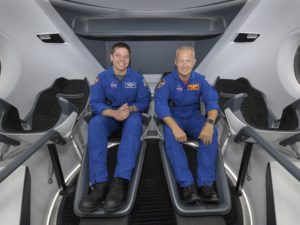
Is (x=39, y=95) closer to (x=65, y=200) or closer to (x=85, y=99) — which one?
(x=85, y=99)

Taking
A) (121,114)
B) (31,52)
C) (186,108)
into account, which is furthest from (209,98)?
(31,52)

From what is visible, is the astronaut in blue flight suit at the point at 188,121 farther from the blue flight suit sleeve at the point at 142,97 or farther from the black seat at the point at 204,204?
the blue flight suit sleeve at the point at 142,97

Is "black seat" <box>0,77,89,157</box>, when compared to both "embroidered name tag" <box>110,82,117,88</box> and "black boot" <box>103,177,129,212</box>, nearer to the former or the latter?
"embroidered name tag" <box>110,82,117,88</box>

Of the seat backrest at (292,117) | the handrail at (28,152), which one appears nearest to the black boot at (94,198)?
the handrail at (28,152)

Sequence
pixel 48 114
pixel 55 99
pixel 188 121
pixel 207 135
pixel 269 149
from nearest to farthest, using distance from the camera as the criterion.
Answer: pixel 269 149, pixel 207 135, pixel 188 121, pixel 48 114, pixel 55 99

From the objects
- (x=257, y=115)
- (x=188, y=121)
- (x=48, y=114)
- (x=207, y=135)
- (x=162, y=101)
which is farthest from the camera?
(x=48, y=114)

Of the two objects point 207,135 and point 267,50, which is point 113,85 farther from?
point 267,50

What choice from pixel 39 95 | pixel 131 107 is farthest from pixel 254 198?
pixel 39 95

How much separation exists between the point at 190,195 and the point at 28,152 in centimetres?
107

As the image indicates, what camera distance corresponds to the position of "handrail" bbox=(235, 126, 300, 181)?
138cm

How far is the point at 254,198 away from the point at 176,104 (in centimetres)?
102

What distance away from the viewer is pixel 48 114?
2.66m

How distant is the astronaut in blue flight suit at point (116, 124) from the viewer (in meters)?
1.61

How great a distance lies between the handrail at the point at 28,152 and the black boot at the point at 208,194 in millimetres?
1121
